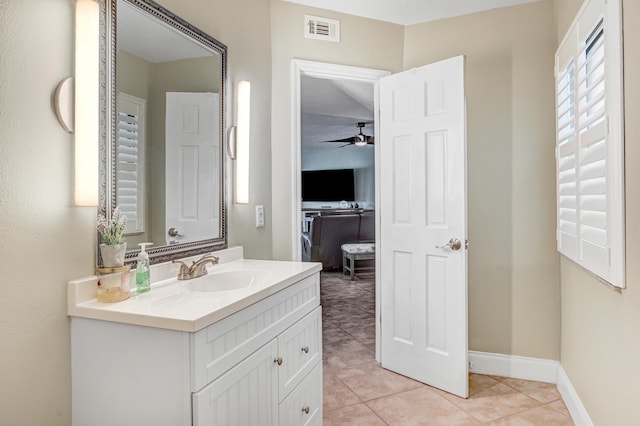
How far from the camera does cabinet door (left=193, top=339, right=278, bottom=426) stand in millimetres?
1086

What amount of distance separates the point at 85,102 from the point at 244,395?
1.09 meters

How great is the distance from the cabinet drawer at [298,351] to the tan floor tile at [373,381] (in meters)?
0.73

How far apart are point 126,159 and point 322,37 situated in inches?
65.7

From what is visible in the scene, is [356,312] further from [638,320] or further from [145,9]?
[145,9]

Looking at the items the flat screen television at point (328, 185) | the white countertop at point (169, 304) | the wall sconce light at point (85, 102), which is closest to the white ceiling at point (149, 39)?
the wall sconce light at point (85, 102)

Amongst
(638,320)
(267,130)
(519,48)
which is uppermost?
(519,48)

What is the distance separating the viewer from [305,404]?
1.69m

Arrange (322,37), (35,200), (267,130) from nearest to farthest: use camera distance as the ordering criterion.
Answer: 1. (35,200)
2. (267,130)
3. (322,37)

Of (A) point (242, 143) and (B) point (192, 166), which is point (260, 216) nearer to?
(A) point (242, 143)

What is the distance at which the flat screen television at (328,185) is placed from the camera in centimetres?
875

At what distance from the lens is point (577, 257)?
6.20 feet

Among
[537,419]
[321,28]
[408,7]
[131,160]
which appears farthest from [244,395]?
[408,7]

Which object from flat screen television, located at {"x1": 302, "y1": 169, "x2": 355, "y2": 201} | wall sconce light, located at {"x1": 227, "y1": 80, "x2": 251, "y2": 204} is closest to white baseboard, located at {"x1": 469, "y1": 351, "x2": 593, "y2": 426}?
wall sconce light, located at {"x1": 227, "y1": 80, "x2": 251, "y2": 204}

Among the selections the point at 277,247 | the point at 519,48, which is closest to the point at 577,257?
the point at 519,48
